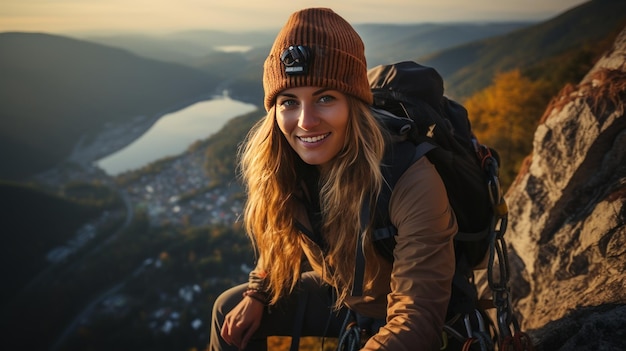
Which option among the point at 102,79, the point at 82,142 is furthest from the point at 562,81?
the point at 102,79

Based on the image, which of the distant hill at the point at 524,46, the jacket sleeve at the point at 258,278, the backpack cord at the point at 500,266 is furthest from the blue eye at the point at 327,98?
the distant hill at the point at 524,46

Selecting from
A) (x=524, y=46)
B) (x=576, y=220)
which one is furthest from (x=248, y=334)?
(x=524, y=46)

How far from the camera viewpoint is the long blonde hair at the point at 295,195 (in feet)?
6.51

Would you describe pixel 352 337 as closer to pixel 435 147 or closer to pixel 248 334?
pixel 248 334

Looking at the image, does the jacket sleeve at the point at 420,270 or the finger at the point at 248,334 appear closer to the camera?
the jacket sleeve at the point at 420,270

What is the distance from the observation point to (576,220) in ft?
9.31

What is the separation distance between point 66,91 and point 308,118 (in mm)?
112971

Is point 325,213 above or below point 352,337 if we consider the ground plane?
above

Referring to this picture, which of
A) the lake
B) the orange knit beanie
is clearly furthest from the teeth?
the lake

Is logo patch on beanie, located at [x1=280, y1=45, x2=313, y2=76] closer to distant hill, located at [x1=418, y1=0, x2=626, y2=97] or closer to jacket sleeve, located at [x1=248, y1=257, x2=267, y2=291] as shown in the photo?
jacket sleeve, located at [x1=248, y1=257, x2=267, y2=291]

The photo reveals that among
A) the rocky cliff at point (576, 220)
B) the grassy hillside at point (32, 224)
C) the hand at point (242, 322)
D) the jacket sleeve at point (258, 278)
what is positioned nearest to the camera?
the rocky cliff at point (576, 220)

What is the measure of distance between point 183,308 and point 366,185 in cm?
4447

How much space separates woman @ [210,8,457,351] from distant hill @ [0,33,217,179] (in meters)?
87.0

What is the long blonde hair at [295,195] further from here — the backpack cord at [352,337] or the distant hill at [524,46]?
the distant hill at [524,46]
